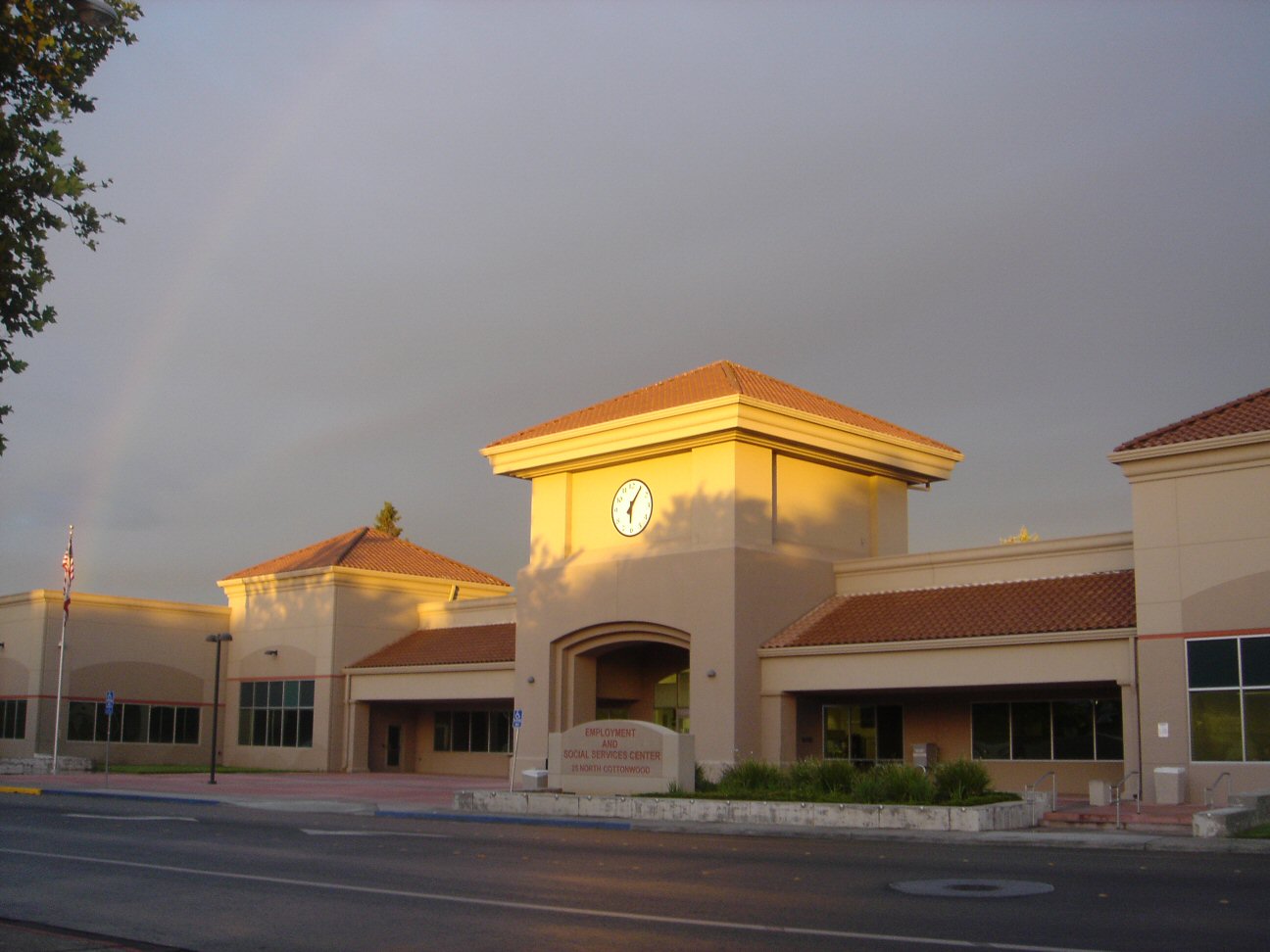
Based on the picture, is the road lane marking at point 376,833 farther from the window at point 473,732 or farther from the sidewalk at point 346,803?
the window at point 473,732

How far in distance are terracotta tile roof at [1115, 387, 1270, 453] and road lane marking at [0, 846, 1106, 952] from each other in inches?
766

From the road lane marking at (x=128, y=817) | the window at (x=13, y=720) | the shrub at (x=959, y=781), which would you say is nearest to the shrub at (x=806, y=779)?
the shrub at (x=959, y=781)

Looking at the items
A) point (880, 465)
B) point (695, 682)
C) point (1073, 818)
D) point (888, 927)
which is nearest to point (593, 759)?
point (695, 682)

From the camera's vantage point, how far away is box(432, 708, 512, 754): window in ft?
158

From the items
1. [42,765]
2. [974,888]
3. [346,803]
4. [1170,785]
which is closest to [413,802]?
[346,803]

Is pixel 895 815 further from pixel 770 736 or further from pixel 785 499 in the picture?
pixel 785 499

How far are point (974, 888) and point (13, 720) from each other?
48.2 meters

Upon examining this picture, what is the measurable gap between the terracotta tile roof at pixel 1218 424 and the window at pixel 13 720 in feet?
138

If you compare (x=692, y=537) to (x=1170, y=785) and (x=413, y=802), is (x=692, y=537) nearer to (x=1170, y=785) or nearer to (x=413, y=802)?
(x=413, y=802)

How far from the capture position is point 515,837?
2142cm

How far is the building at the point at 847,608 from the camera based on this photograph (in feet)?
88.5

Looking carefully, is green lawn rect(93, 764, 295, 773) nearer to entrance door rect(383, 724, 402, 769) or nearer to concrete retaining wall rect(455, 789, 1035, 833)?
A: entrance door rect(383, 724, 402, 769)

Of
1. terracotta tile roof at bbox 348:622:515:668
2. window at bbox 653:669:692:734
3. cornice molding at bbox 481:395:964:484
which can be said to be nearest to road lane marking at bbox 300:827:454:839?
cornice molding at bbox 481:395:964:484

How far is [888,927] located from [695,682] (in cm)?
2455
